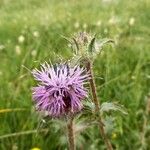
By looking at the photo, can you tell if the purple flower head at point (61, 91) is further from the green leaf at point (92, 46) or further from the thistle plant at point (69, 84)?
the green leaf at point (92, 46)

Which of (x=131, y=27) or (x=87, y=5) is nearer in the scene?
(x=131, y=27)

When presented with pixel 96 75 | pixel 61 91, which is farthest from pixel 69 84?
pixel 96 75

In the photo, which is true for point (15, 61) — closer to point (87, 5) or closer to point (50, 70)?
point (50, 70)

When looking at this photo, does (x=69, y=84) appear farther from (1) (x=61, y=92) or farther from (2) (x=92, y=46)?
(2) (x=92, y=46)

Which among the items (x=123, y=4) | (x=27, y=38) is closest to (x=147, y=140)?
(x=27, y=38)

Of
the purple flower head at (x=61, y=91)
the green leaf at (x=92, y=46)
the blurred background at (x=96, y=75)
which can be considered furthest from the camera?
the blurred background at (x=96, y=75)

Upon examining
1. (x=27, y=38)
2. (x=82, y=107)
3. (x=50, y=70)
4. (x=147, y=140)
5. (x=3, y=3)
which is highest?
(x=3, y=3)

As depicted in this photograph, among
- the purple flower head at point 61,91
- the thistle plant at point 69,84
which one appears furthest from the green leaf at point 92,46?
the purple flower head at point 61,91
